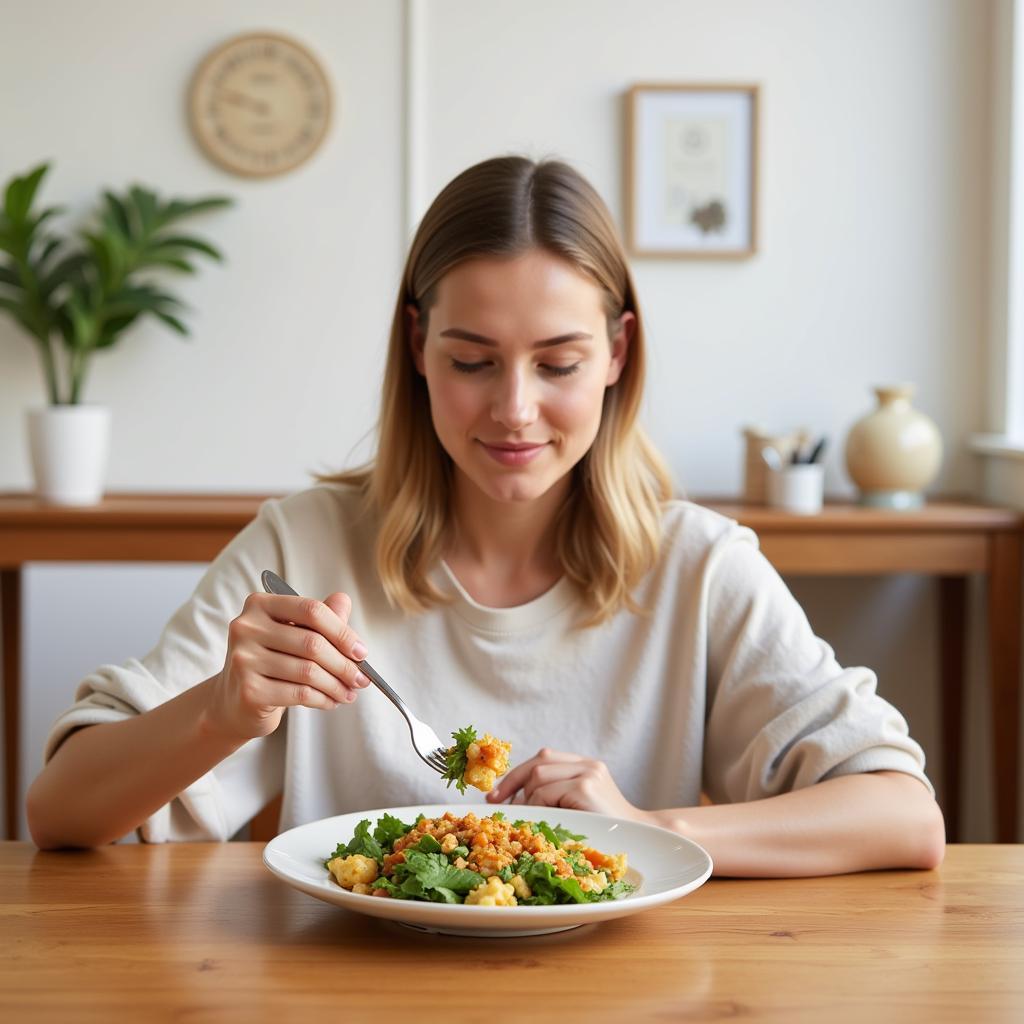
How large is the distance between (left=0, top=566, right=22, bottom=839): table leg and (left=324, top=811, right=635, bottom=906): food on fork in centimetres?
249

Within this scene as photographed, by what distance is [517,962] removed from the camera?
3.17 ft

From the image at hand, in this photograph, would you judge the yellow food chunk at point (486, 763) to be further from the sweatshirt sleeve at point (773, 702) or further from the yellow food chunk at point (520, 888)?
the sweatshirt sleeve at point (773, 702)

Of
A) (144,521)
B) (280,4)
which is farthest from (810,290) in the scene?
(144,521)

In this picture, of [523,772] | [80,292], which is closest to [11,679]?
[80,292]

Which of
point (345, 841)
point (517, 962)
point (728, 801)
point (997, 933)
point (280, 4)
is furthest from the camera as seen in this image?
point (280, 4)

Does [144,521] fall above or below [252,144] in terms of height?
below

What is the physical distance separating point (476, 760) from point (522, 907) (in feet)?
0.77

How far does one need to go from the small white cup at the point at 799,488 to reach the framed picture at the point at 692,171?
683 millimetres

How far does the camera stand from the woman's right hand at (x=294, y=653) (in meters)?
1.13

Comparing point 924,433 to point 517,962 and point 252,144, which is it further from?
point 517,962

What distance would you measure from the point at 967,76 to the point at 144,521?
2.31m

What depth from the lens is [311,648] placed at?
3.67 feet

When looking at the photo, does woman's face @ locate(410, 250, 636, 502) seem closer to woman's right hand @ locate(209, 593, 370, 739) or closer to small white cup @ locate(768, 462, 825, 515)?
woman's right hand @ locate(209, 593, 370, 739)

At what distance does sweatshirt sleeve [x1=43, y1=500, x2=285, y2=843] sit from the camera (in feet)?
4.59
